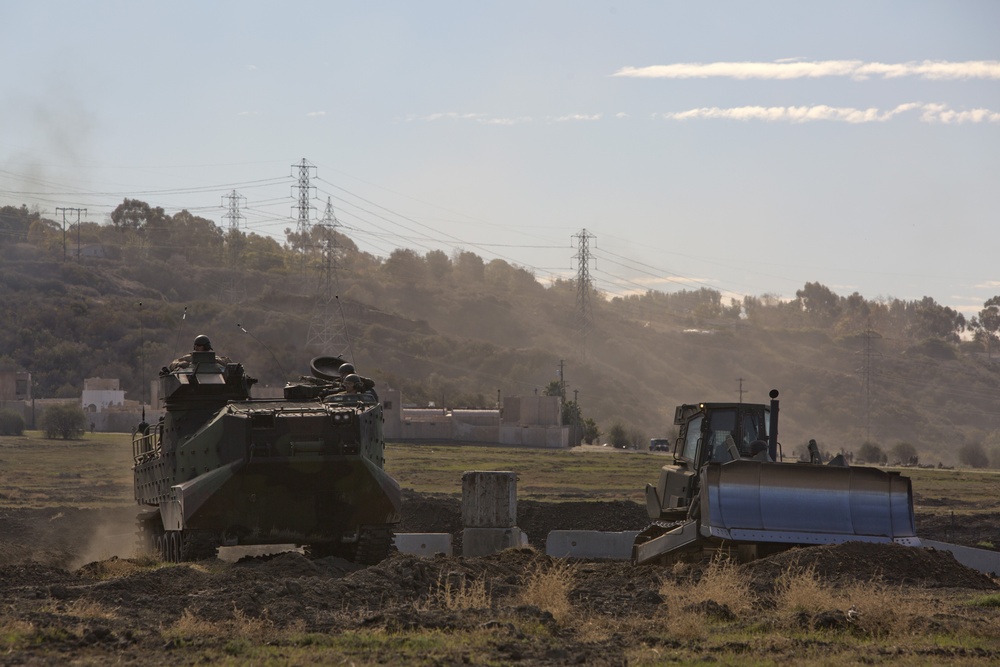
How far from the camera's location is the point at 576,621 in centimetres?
1492

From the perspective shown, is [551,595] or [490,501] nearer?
[551,595]

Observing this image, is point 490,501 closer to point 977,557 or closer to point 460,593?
point 977,557

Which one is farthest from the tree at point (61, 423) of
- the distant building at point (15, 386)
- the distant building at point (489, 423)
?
the distant building at point (15, 386)

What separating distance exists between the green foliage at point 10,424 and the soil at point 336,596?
70.1 meters

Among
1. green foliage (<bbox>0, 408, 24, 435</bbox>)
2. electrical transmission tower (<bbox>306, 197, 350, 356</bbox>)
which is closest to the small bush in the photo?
electrical transmission tower (<bbox>306, 197, 350, 356</bbox>)

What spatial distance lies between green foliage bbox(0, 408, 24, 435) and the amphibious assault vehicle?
70.2 meters

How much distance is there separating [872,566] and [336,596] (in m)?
7.87

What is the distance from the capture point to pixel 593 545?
28438mm

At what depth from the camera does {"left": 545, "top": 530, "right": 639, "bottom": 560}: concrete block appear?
92.9 ft

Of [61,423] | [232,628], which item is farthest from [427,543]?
[61,423]

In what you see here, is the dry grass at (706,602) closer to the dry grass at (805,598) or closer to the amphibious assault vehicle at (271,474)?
the dry grass at (805,598)

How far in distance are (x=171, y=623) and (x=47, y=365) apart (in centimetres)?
13154

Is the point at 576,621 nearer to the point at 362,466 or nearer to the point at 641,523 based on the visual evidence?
the point at 362,466

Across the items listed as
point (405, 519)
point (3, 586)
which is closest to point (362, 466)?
point (3, 586)
